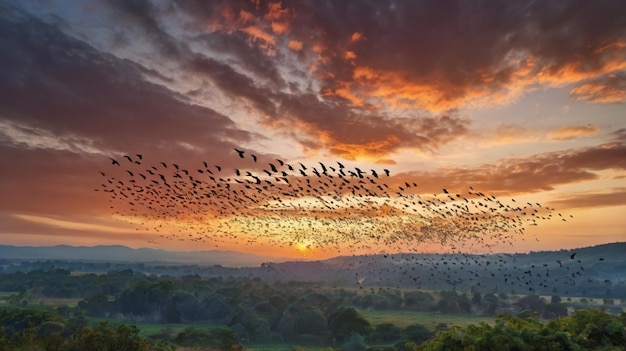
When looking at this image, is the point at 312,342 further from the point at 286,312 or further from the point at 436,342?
the point at 436,342

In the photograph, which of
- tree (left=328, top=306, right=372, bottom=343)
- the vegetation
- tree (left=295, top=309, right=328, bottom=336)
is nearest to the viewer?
the vegetation

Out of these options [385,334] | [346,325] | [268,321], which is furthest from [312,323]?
[385,334]

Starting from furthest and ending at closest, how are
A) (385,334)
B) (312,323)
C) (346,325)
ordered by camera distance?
(312,323) → (346,325) → (385,334)

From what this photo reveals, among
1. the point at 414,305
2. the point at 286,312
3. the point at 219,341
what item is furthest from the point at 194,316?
the point at 414,305

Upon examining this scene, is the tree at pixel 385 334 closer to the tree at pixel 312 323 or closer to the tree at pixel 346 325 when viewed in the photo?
the tree at pixel 346 325

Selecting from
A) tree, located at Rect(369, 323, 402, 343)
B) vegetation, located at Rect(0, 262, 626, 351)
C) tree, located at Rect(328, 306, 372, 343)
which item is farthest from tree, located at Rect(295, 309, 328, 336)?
tree, located at Rect(369, 323, 402, 343)

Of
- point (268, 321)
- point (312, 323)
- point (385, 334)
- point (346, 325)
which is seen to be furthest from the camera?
point (268, 321)

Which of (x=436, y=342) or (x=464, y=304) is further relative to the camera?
(x=464, y=304)

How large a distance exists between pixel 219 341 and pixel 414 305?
108045 mm

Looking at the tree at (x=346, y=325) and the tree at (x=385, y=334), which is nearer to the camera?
the tree at (x=385, y=334)

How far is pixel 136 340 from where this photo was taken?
42.9m

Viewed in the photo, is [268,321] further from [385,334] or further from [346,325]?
[385,334]

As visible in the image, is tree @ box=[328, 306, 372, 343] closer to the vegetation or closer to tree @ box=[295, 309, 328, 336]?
the vegetation

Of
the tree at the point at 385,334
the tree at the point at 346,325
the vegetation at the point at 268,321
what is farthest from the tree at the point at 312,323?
the tree at the point at 385,334
